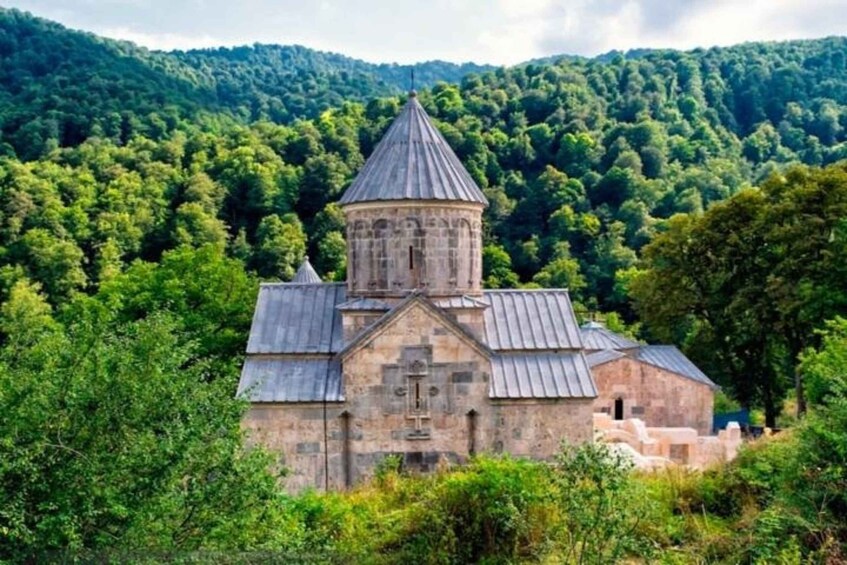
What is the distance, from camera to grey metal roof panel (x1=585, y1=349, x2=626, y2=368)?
20.3m

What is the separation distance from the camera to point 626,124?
190 feet

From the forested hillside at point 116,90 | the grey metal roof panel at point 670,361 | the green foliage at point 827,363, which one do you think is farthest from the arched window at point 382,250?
the forested hillside at point 116,90

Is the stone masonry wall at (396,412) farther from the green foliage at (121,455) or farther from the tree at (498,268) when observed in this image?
the tree at (498,268)

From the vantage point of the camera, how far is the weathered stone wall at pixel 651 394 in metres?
20.3

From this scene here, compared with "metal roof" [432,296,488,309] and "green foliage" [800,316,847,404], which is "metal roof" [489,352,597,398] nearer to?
"metal roof" [432,296,488,309]

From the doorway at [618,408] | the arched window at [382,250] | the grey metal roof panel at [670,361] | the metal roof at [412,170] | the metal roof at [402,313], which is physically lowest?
the doorway at [618,408]

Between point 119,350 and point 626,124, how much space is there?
53615mm

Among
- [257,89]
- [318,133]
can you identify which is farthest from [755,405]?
[257,89]

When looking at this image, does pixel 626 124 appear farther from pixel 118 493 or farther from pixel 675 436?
pixel 118 493

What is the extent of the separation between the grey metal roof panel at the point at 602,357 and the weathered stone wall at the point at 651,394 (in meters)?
0.10

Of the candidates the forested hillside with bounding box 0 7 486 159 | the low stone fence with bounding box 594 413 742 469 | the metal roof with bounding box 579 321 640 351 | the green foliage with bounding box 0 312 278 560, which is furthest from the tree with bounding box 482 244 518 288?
the green foliage with bounding box 0 312 278 560

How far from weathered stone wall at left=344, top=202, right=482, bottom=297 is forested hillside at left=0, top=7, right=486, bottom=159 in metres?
50.5

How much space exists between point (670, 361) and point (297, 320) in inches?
425

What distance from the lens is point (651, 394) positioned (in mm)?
20438
